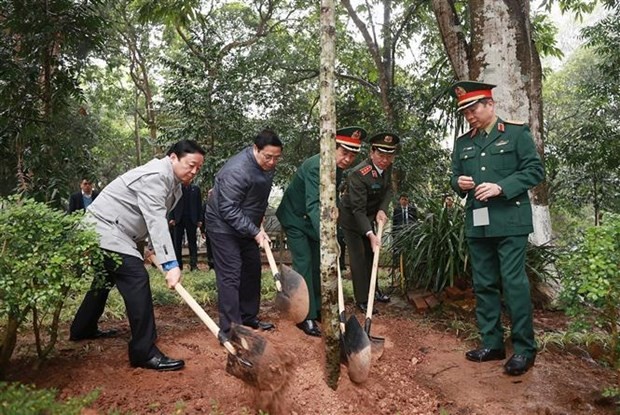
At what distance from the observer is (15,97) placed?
4641mm

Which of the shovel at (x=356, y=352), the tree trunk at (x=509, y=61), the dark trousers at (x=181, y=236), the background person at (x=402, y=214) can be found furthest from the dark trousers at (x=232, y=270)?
the dark trousers at (x=181, y=236)

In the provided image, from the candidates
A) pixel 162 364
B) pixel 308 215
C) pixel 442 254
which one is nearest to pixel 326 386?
pixel 162 364

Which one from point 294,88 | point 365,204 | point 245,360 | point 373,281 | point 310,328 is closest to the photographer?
point 245,360

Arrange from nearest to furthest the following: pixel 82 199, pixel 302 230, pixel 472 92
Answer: pixel 472 92 < pixel 302 230 < pixel 82 199

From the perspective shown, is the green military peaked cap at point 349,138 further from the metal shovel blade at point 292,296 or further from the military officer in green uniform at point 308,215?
the metal shovel blade at point 292,296

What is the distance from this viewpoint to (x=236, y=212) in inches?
142

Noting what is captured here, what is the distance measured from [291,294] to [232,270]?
0.48 meters

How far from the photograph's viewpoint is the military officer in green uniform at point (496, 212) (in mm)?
3209

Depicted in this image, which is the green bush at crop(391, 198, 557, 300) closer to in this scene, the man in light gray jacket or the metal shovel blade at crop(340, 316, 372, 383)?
the metal shovel blade at crop(340, 316, 372, 383)

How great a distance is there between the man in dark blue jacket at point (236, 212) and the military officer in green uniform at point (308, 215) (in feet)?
1.25

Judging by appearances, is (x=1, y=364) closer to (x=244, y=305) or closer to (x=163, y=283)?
(x=244, y=305)

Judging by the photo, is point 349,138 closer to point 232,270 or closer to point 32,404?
point 232,270

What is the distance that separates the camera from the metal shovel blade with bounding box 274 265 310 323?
3613 mm

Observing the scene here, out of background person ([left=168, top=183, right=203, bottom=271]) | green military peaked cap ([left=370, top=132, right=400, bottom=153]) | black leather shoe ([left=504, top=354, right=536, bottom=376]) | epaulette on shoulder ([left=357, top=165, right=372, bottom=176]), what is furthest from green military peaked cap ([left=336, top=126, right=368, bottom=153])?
background person ([left=168, top=183, right=203, bottom=271])
